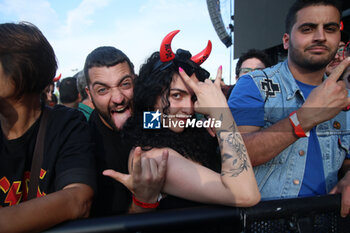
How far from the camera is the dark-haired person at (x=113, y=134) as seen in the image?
1.20 meters

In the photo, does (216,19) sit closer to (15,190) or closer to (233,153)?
(233,153)

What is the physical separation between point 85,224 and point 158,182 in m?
0.41

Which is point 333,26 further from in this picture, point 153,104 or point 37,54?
point 37,54

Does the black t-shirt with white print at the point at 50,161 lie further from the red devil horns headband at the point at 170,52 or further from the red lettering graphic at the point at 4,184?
the red devil horns headband at the point at 170,52

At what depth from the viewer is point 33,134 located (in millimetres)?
1328

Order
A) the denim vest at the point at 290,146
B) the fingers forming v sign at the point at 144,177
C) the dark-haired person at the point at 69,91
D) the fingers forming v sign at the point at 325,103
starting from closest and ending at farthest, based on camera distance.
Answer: the fingers forming v sign at the point at 144,177 < the fingers forming v sign at the point at 325,103 < the denim vest at the point at 290,146 < the dark-haired person at the point at 69,91

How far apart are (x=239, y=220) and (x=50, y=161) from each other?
3.29 ft

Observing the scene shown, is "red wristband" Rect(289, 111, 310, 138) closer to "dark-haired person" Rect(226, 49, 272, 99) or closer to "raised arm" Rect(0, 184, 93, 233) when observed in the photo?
"raised arm" Rect(0, 184, 93, 233)

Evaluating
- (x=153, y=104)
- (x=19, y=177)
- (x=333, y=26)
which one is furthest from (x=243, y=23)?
(x=19, y=177)

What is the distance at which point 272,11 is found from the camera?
897 centimetres

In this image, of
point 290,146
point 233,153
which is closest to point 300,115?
point 290,146

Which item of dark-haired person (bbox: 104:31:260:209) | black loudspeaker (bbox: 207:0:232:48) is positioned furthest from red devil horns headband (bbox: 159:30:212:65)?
black loudspeaker (bbox: 207:0:232:48)

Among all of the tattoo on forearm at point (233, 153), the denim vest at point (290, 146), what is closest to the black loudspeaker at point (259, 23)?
the denim vest at point (290, 146)

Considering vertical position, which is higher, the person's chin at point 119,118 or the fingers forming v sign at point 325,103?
the fingers forming v sign at point 325,103
